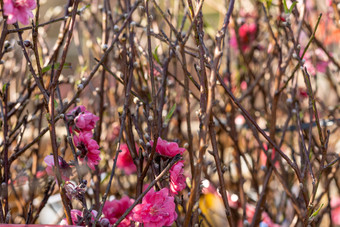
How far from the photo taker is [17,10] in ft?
3.08

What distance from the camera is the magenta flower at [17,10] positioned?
36.0 inches

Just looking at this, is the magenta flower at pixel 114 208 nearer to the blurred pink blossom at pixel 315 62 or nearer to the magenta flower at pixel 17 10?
the magenta flower at pixel 17 10

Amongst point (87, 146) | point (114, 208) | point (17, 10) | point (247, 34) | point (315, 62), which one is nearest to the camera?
point (17, 10)

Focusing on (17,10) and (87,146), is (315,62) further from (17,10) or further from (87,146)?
(17,10)

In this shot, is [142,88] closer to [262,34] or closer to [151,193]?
[151,193]

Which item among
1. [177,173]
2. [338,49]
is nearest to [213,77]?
[177,173]

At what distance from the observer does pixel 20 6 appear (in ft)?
3.09

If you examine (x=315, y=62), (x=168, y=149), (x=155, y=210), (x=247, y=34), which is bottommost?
(x=155, y=210)

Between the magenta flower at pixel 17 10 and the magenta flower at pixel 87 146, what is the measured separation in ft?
0.97

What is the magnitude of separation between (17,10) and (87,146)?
1.14ft

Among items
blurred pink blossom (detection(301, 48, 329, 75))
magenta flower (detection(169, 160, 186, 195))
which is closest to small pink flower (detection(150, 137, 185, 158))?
magenta flower (detection(169, 160, 186, 195))

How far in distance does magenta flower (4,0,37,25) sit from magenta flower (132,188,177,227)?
489mm

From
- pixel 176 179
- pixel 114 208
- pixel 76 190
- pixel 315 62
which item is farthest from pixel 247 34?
pixel 76 190

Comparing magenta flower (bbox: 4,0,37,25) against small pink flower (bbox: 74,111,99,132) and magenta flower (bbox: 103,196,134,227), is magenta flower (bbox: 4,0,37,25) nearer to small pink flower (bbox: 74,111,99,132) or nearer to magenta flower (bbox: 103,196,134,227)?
small pink flower (bbox: 74,111,99,132)
